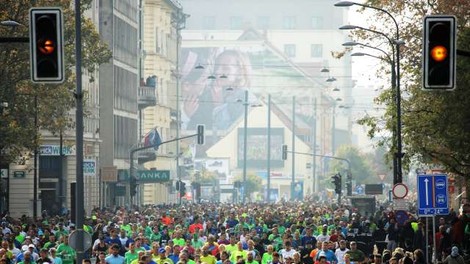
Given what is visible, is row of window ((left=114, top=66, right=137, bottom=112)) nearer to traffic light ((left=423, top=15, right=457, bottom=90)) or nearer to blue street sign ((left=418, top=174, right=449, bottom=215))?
blue street sign ((left=418, top=174, right=449, bottom=215))

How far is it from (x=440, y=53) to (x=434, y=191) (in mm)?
11376

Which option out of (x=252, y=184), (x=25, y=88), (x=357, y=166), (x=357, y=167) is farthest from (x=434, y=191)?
(x=357, y=166)

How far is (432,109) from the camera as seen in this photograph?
44781mm

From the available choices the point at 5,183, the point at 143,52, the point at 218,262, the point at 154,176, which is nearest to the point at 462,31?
the point at 218,262

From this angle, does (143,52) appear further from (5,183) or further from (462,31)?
(462,31)

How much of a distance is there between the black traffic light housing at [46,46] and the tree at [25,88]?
101 feet

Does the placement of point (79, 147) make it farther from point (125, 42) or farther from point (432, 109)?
point (125, 42)

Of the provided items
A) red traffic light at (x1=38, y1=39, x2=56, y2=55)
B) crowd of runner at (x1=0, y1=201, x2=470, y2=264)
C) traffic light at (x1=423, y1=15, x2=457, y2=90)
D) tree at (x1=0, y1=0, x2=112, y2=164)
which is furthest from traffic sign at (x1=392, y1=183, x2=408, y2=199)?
red traffic light at (x1=38, y1=39, x2=56, y2=55)

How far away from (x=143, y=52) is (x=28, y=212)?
44038 millimetres

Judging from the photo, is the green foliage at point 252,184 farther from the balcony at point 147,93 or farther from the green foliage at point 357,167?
the balcony at point 147,93

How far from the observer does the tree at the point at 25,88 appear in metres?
52.6

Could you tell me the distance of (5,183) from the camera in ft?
235

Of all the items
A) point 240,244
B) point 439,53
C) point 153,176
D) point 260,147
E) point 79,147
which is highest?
point 260,147

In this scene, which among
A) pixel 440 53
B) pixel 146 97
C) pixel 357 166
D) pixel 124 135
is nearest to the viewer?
pixel 440 53
